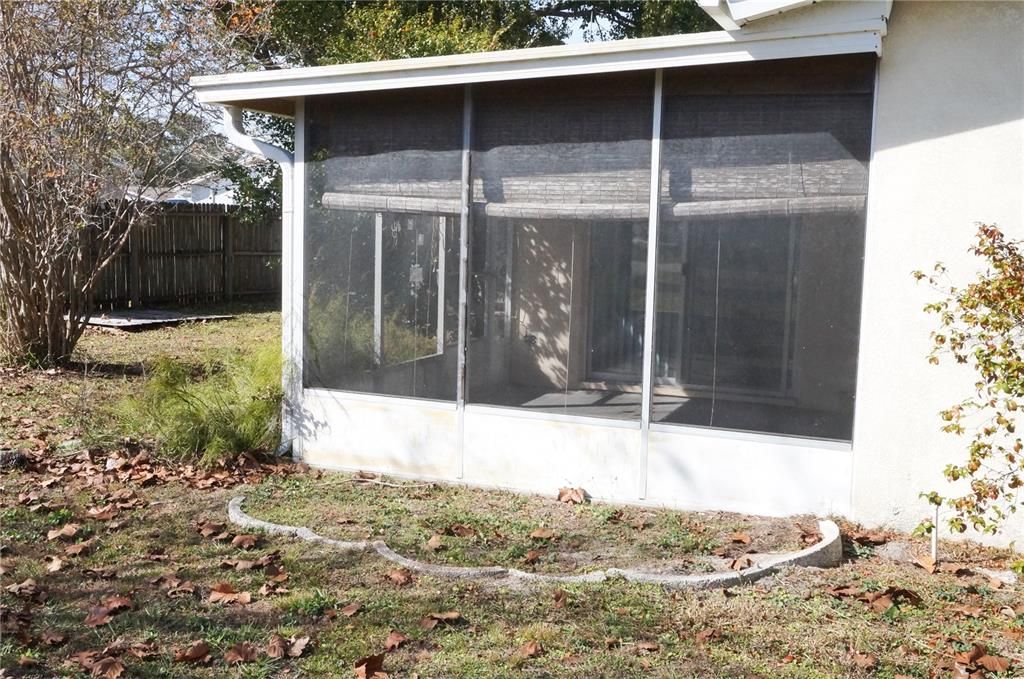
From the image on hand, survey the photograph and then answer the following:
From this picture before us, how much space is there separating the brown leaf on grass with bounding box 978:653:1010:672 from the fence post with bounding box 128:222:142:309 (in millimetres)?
17368

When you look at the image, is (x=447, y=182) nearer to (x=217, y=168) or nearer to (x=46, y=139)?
(x=46, y=139)

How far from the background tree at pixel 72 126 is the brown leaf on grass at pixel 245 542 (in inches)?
233

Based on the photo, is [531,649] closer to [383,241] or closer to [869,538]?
[869,538]

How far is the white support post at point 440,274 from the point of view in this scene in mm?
7570

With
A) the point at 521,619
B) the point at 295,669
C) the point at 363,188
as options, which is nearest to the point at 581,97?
the point at 363,188

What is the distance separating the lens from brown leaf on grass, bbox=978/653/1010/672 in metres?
4.45

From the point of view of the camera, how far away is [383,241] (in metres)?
7.76

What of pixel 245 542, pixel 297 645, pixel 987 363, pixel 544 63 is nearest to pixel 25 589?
pixel 245 542

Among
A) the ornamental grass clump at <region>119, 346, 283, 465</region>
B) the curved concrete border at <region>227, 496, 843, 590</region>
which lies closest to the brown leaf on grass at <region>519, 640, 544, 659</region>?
the curved concrete border at <region>227, 496, 843, 590</region>

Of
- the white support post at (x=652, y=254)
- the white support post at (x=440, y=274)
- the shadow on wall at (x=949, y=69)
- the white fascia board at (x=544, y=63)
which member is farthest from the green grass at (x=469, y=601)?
the white fascia board at (x=544, y=63)

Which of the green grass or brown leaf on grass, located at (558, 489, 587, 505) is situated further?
brown leaf on grass, located at (558, 489, 587, 505)

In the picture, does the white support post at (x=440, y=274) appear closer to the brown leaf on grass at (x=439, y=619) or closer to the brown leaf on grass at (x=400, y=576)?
the brown leaf on grass at (x=400, y=576)

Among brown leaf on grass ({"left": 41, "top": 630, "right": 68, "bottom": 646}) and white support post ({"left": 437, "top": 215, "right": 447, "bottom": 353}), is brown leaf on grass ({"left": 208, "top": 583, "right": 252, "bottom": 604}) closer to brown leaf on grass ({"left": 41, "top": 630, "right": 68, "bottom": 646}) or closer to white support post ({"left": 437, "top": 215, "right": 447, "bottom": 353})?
brown leaf on grass ({"left": 41, "top": 630, "right": 68, "bottom": 646})

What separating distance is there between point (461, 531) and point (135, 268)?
14.8 m
